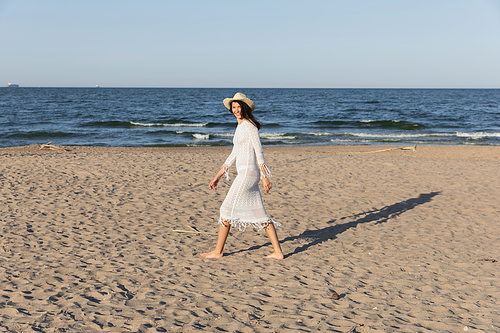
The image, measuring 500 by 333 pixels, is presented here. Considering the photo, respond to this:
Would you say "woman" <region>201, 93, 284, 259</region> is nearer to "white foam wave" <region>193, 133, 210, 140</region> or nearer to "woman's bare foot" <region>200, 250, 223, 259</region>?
"woman's bare foot" <region>200, 250, 223, 259</region>

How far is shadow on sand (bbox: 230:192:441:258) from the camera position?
546 centimetres

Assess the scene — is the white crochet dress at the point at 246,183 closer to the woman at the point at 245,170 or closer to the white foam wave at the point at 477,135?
the woman at the point at 245,170

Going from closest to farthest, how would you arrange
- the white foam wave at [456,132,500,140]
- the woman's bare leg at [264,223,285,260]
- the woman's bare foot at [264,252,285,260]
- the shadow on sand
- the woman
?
the woman, the woman's bare leg at [264,223,285,260], the woman's bare foot at [264,252,285,260], the shadow on sand, the white foam wave at [456,132,500,140]

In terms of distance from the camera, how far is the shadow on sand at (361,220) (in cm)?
546

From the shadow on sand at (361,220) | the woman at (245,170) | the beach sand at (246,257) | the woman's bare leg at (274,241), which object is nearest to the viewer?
the beach sand at (246,257)

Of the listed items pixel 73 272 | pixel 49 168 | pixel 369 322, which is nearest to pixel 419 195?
pixel 369 322

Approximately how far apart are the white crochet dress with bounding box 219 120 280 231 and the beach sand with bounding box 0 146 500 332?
64cm

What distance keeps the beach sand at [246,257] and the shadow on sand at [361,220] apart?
0.09 feet

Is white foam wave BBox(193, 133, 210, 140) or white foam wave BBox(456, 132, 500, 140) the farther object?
white foam wave BBox(456, 132, 500, 140)

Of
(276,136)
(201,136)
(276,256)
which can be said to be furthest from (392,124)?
(276,256)

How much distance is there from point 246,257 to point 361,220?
104 inches

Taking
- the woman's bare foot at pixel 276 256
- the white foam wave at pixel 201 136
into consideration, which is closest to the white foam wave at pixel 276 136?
the white foam wave at pixel 201 136

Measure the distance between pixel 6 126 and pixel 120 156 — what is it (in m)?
17.3

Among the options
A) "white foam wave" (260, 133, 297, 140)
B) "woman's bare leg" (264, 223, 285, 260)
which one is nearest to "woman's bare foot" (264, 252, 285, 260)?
"woman's bare leg" (264, 223, 285, 260)
